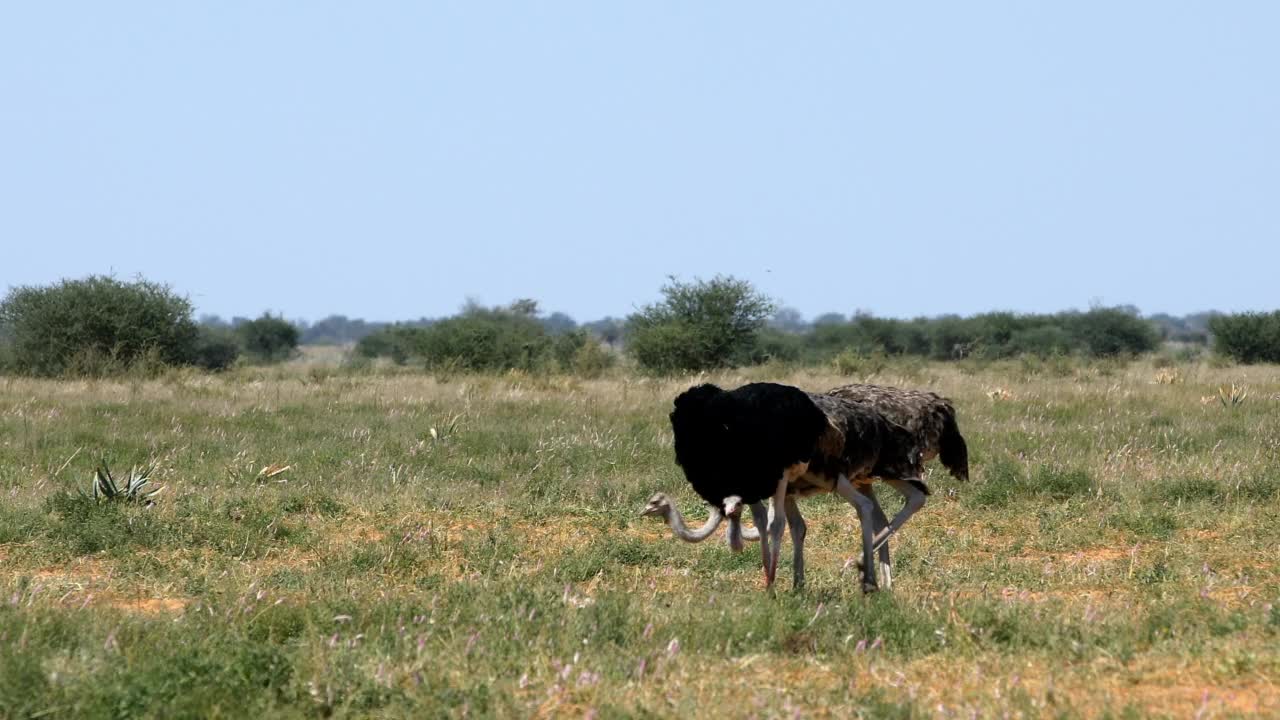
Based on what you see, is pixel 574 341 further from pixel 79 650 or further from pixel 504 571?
pixel 79 650

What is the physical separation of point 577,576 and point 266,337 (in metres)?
50.6

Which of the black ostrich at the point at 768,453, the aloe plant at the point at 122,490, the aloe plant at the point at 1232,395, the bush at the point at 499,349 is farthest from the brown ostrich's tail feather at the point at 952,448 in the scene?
the bush at the point at 499,349

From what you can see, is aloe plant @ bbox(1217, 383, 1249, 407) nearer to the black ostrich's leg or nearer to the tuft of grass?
the tuft of grass

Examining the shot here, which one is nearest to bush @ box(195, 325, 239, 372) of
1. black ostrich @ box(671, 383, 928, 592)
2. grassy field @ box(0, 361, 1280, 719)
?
grassy field @ box(0, 361, 1280, 719)

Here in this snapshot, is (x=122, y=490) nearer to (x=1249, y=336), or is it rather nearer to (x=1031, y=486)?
(x=1031, y=486)

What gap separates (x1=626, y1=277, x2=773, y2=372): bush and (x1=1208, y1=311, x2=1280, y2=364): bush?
14.0 m

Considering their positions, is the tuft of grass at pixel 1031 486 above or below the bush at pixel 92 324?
below

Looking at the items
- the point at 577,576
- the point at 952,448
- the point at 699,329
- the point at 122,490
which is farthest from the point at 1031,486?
the point at 699,329

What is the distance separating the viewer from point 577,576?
320 inches

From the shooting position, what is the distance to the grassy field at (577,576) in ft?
15.9

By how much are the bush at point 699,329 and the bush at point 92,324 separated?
10.9m

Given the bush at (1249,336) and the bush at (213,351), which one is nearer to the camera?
the bush at (213,351)

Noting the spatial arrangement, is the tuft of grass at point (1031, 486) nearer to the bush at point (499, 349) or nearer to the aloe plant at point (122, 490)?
the aloe plant at point (122, 490)

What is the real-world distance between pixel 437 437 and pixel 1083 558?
22.9ft
